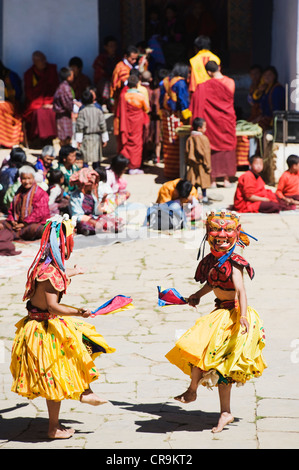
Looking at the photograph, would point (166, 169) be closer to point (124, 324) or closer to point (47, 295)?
point (124, 324)

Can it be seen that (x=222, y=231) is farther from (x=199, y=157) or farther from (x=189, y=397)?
(x=199, y=157)

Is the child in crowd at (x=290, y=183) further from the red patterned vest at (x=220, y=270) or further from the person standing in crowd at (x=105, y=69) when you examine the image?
the red patterned vest at (x=220, y=270)

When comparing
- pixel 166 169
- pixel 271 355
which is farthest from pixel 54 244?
pixel 166 169

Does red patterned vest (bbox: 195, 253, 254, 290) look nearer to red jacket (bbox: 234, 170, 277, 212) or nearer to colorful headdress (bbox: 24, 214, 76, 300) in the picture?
colorful headdress (bbox: 24, 214, 76, 300)

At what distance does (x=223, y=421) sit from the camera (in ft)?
16.3

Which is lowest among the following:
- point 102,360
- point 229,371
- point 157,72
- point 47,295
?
point 102,360

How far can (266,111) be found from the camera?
1449cm

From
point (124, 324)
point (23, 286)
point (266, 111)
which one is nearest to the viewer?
point (124, 324)

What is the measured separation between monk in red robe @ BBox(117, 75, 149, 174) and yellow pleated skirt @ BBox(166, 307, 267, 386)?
903 cm

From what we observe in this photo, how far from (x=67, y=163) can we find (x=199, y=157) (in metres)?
1.97

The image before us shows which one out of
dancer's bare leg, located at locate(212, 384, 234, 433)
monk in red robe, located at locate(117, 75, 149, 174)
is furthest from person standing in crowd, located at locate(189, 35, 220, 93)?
dancer's bare leg, located at locate(212, 384, 234, 433)

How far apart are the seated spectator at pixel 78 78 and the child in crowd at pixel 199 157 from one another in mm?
4056

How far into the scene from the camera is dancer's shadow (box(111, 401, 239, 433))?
5.07 metres

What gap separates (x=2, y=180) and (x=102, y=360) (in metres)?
5.31
